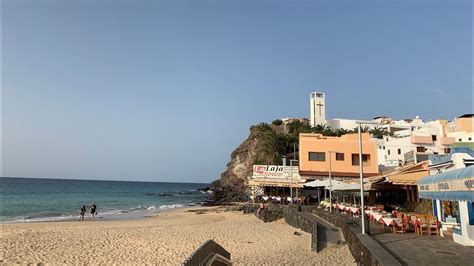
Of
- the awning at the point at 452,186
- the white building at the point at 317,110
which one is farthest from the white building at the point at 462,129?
the awning at the point at 452,186

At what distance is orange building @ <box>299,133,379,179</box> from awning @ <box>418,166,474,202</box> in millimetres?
32974

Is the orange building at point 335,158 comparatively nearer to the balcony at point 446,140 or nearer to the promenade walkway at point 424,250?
the balcony at point 446,140

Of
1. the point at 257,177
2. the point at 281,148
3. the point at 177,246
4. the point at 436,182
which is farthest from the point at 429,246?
the point at 281,148

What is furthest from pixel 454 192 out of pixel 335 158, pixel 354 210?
pixel 335 158

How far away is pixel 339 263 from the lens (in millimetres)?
13062

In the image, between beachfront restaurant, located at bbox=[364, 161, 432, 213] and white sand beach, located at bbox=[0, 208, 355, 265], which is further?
beachfront restaurant, located at bbox=[364, 161, 432, 213]

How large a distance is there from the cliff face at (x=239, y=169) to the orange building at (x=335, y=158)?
100 feet

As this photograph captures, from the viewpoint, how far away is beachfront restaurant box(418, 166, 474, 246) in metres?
9.06

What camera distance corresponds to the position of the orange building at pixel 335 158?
4556cm

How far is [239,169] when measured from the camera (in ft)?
271

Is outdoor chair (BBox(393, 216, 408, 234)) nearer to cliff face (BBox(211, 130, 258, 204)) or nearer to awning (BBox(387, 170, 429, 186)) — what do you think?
awning (BBox(387, 170, 429, 186))

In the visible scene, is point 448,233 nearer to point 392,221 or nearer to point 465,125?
point 392,221

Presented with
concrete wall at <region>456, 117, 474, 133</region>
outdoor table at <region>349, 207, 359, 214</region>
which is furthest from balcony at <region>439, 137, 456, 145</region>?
outdoor table at <region>349, 207, 359, 214</region>

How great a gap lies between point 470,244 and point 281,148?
2131 inches
